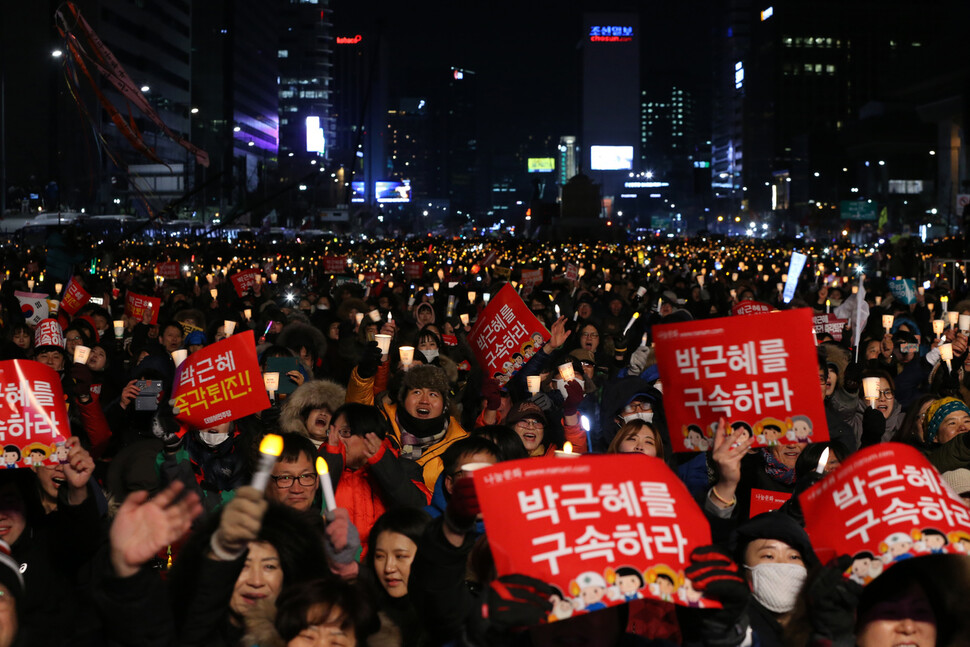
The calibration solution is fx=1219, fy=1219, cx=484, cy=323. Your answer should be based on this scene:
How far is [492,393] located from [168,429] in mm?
3312

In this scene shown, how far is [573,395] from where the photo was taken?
7.97 m

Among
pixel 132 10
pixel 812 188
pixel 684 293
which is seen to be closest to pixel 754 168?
pixel 812 188

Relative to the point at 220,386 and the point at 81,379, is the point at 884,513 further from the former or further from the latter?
the point at 81,379

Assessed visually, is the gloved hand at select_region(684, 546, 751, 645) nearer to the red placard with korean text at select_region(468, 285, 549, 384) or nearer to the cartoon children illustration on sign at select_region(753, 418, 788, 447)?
the cartoon children illustration on sign at select_region(753, 418, 788, 447)

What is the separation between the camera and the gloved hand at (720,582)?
3.23m

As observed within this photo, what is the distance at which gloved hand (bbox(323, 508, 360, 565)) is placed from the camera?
3809 mm

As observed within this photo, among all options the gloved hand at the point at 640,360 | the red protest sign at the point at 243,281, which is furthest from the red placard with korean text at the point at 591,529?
the red protest sign at the point at 243,281

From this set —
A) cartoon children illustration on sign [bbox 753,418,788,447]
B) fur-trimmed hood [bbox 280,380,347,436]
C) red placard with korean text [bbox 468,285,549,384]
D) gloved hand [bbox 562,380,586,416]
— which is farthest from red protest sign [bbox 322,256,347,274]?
cartoon children illustration on sign [bbox 753,418,788,447]

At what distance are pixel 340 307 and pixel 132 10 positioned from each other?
297ft

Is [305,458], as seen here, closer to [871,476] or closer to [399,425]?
[399,425]

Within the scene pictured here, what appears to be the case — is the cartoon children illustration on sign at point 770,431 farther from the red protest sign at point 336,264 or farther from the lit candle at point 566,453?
the red protest sign at point 336,264

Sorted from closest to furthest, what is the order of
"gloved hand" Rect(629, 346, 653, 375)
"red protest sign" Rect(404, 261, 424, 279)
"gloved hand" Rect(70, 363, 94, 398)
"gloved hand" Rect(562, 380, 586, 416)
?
"gloved hand" Rect(562, 380, 586, 416) < "gloved hand" Rect(70, 363, 94, 398) < "gloved hand" Rect(629, 346, 653, 375) < "red protest sign" Rect(404, 261, 424, 279)

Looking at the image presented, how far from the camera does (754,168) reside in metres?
176

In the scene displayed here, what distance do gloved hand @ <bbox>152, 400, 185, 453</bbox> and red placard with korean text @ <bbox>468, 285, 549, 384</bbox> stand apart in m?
3.62
